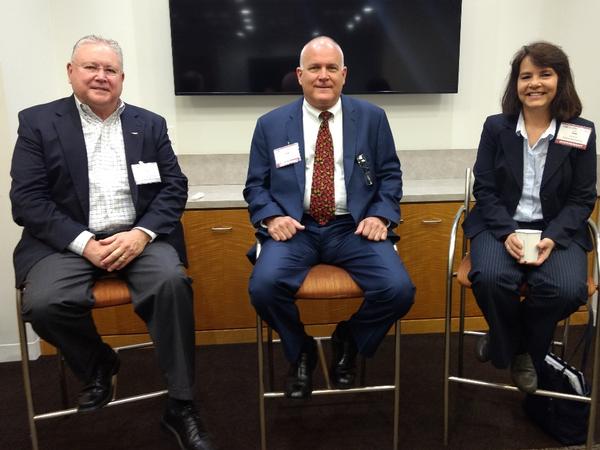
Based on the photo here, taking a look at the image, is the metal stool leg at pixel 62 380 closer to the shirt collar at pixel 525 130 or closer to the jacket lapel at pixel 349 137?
the jacket lapel at pixel 349 137

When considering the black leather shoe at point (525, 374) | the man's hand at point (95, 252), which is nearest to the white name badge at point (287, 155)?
the man's hand at point (95, 252)

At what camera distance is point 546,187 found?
189cm

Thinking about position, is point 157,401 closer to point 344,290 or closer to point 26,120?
point 344,290

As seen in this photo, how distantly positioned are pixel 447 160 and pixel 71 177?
213cm

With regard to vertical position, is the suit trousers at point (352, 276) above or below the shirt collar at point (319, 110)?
below

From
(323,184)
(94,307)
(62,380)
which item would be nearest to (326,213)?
(323,184)

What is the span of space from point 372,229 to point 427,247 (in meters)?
0.84

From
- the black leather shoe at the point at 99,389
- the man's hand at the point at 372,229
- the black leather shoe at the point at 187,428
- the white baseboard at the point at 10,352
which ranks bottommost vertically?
the white baseboard at the point at 10,352

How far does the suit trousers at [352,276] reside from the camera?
1.76m

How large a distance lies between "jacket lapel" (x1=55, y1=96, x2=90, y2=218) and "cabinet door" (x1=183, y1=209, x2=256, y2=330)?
0.66 meters

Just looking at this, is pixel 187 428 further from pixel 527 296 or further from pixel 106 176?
pixel 527 296

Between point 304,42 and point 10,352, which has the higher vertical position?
point 304,42

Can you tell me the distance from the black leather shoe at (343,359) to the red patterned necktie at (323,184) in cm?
44

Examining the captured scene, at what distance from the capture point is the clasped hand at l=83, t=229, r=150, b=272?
1.78 m
